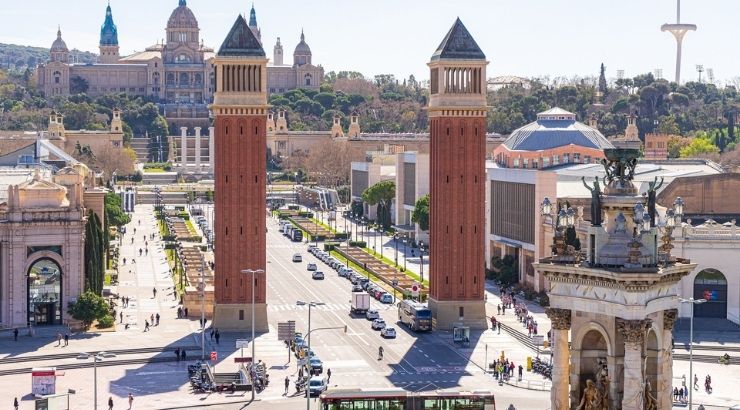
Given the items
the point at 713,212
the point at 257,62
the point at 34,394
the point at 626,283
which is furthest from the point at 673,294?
the point at 713,212

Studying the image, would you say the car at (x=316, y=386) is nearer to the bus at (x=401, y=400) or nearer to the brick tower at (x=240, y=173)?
the bus at (x=401, y=400)

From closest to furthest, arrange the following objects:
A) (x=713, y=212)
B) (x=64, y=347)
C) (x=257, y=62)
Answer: (x=64, y=347)
(x=257, y=62)
(x=713, y=212)

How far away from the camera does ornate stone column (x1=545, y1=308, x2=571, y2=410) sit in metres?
28.1

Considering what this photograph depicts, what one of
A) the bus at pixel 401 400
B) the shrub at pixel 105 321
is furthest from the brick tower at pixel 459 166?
the bus at pixel 401 400

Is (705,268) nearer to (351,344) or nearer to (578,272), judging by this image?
(351,344)

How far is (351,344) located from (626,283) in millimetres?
65175

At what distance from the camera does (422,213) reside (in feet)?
488

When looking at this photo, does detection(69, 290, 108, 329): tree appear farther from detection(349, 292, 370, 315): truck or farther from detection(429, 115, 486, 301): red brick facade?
detection(429, 115, 486, 301): red brick facade

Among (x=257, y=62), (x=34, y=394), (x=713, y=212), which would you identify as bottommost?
(x=34, y=394)

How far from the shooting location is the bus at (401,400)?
195 ft

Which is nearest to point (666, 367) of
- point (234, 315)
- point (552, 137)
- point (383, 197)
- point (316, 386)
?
point (316, 386)

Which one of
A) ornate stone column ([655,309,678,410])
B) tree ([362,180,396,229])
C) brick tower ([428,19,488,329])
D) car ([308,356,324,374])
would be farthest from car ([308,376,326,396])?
tree ([362,180,396,229])

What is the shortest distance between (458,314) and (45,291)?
29041 mm

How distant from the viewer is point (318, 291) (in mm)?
119375
